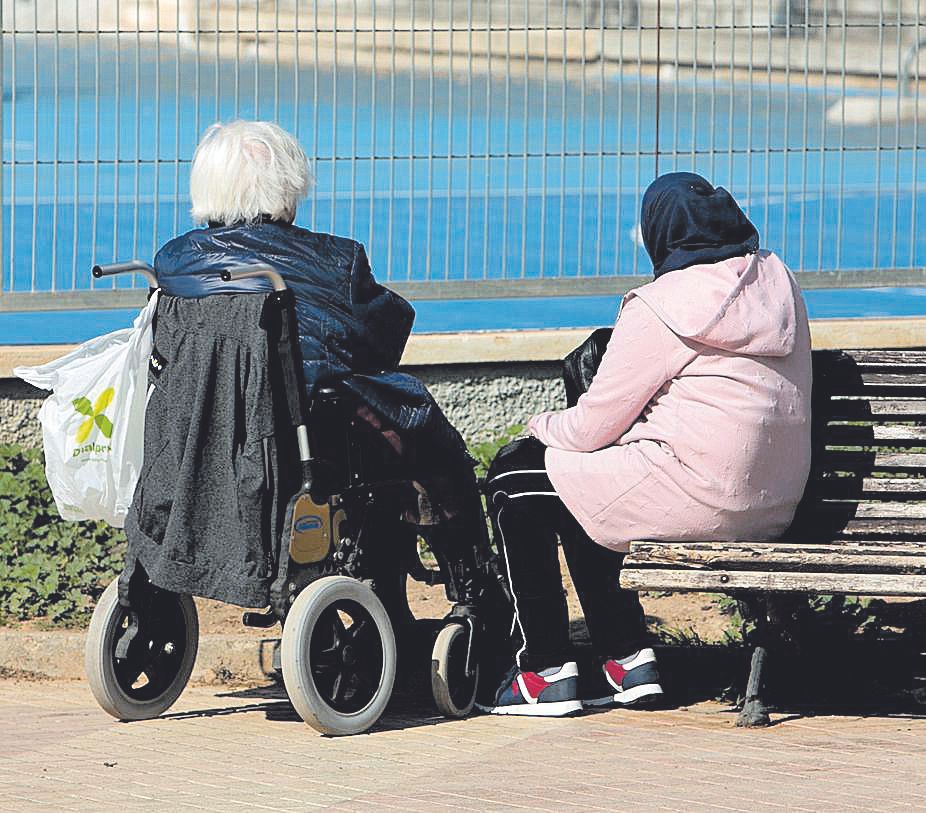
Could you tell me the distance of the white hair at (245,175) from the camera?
5117 mm

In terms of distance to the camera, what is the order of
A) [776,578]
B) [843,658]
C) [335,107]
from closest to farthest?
1. [776,578]
2. [843,658]
3. [335,107]

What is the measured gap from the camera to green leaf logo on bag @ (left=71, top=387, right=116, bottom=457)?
5.24m

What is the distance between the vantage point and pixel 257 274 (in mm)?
4883

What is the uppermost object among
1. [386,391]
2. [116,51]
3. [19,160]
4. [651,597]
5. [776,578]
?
[116,51]

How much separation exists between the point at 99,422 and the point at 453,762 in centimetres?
153

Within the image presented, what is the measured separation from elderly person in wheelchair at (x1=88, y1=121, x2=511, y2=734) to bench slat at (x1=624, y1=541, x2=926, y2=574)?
638mm

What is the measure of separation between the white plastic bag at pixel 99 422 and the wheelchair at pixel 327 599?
254 millimetres

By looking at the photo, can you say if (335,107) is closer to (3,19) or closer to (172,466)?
(3,19)

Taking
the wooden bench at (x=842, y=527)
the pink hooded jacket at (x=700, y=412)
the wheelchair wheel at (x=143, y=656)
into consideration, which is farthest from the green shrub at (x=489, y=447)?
the pink hooded jacket at (x=700, y=412)

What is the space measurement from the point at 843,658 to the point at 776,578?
0.81 metres

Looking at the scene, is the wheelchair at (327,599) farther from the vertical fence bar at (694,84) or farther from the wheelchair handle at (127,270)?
the vertical fence bar at (694,84)

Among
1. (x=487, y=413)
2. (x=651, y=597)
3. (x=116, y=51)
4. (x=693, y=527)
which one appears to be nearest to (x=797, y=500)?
(x=693, y=527)

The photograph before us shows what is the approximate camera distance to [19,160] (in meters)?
8.62

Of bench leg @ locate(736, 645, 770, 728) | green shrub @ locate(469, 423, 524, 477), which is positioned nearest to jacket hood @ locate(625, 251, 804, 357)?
bench leg @ locate(736, 645, 770, 728)
